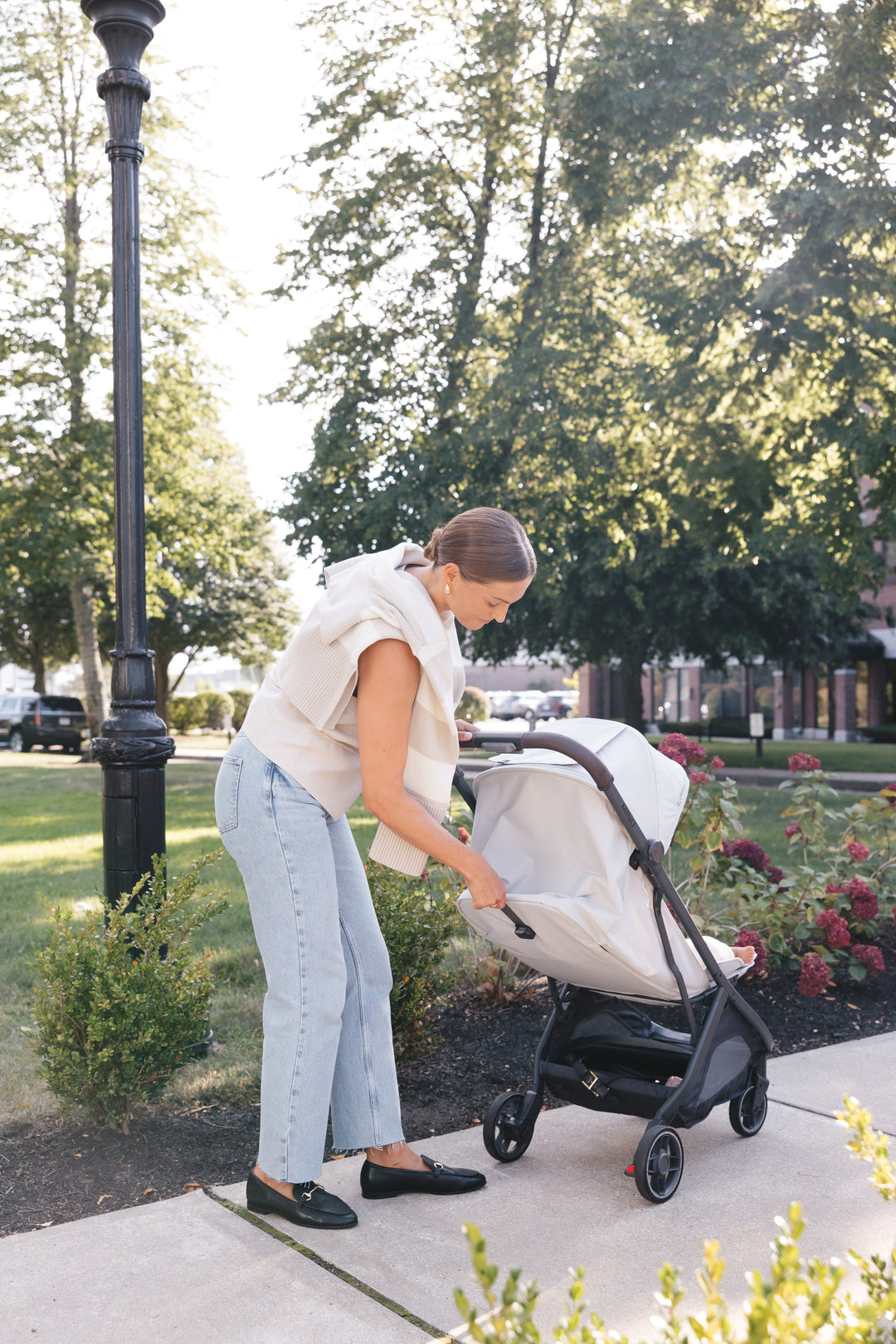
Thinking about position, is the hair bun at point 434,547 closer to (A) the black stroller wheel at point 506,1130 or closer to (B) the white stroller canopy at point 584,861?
(B) the white stroller canopy at point 584,861

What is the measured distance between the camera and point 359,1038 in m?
3.27

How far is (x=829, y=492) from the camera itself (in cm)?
1530

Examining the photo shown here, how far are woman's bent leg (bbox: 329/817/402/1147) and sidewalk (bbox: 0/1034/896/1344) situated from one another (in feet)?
0.71

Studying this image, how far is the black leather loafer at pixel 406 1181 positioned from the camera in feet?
10.6

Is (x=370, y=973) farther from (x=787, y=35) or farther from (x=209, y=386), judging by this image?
(x=209, y=386)

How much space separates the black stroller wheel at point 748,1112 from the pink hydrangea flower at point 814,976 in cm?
144

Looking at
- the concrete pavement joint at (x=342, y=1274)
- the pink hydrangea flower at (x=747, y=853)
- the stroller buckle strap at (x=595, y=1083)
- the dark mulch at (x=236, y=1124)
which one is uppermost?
the pink hydrangea flower at (x=747, y=853)

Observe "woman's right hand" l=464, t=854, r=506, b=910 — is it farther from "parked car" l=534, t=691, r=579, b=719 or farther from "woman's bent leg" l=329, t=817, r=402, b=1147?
"parked car" l=534, t=691, r=579, b=719

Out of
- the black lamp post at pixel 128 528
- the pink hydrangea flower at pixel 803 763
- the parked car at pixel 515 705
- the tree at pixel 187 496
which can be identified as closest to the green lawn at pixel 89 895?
the black lamp post at pixel 128 528

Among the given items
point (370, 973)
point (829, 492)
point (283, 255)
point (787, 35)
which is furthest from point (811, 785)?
point (283, 255)

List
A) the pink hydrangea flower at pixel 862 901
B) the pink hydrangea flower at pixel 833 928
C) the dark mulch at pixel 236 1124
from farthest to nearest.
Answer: the pink hydrangea flower at pixel 862 901
the pink hydrangea flower at pixel 833 928
the dark mulch at pixel 236 1124

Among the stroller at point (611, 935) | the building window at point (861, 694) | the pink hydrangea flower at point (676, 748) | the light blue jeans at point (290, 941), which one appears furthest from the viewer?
the building window at point (861, 694)

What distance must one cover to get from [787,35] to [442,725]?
15.1 metres

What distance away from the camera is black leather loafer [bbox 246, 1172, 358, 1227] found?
302 centimetres
